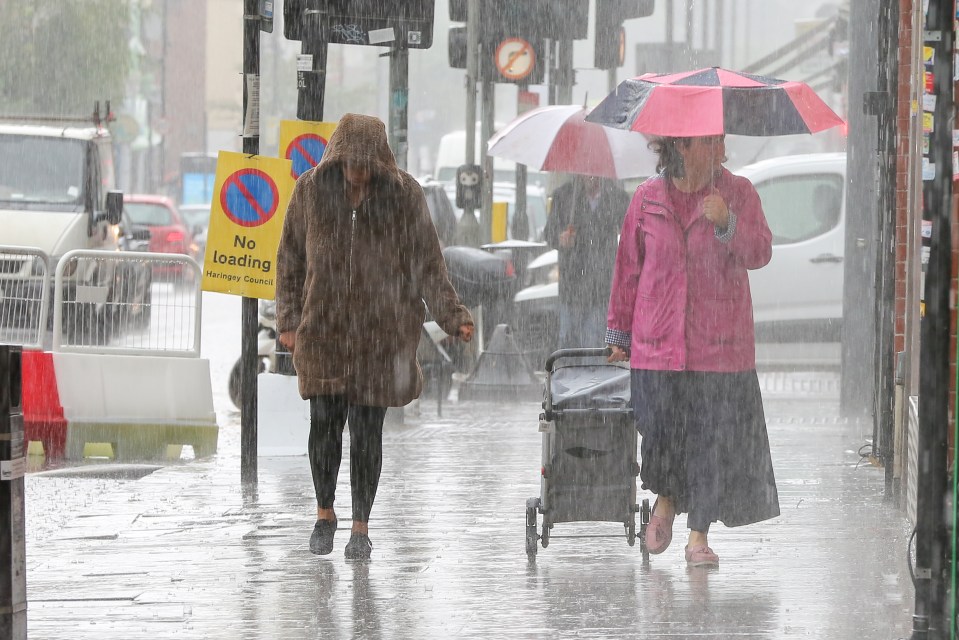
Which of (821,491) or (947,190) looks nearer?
(947,190)

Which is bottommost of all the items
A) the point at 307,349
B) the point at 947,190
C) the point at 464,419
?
the point at 464,419

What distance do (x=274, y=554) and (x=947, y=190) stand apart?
11.3ft

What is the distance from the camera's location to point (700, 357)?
689 cm

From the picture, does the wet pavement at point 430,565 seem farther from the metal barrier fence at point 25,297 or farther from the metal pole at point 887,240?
the metal barrier fence at point 25,297

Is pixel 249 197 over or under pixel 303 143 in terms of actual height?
under

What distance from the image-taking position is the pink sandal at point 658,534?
275 inches

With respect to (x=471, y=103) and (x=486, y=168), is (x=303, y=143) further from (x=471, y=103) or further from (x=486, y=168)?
(x=486, y=168)

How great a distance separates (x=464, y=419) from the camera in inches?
484

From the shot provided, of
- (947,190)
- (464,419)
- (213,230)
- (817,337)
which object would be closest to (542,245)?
(817,337)

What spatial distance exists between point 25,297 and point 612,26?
9.24 m

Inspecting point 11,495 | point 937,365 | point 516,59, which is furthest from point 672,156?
point 516,59

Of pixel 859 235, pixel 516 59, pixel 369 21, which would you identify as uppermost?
pixel 516 59

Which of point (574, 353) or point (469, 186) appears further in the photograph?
point (469, 186)

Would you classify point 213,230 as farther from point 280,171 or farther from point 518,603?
point 518,603
